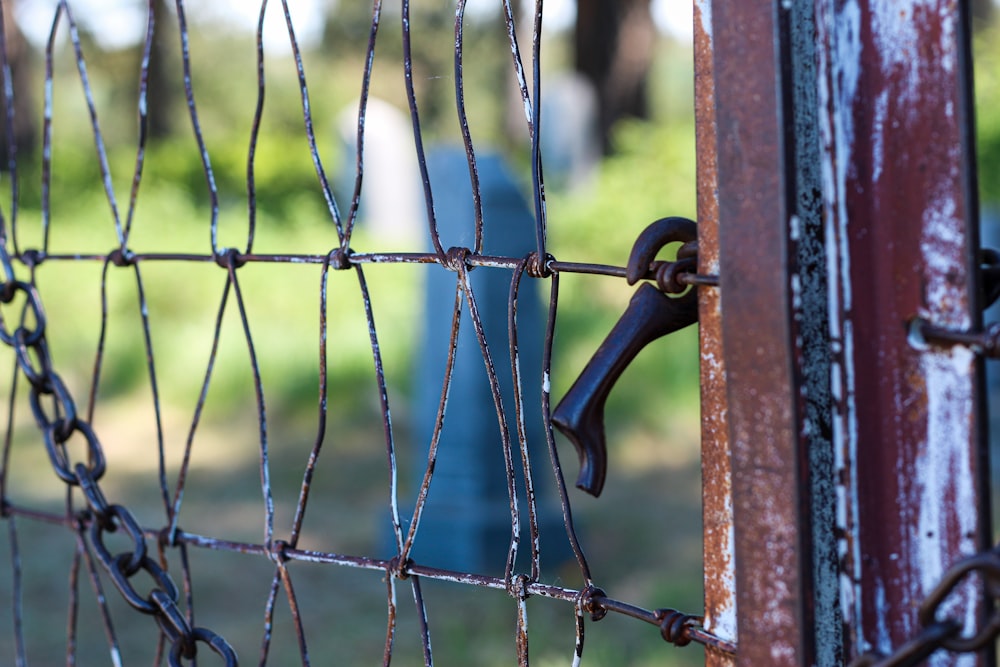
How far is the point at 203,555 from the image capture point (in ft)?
11.4

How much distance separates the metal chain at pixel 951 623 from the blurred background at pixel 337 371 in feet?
2.03

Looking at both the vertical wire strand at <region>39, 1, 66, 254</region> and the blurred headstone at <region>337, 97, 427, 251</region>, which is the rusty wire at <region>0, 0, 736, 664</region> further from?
the blurred headstone at <region>337, 97, 427, 251</region>

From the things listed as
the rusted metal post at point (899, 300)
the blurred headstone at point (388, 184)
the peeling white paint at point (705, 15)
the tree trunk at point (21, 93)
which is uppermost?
the tree trunk at point (21, 93)

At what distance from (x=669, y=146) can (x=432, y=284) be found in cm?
388

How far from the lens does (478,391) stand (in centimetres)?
309

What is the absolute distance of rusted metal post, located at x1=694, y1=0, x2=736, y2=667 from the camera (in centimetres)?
64

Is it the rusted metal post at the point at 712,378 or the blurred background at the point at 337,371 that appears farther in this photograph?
the blurred background at the point at 337,371

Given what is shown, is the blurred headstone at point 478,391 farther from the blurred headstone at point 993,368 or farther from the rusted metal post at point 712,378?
the blurred headstone at point 993,368

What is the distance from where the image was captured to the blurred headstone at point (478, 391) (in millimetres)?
3018

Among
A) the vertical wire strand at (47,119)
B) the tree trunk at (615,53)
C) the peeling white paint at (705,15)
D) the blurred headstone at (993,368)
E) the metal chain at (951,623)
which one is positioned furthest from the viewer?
the tree trunk at (615,53)

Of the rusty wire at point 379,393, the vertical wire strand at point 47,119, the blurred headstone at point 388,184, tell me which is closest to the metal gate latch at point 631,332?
the rusty wire at point 379,393

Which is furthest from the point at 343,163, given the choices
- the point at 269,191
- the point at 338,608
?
the point at 338,608

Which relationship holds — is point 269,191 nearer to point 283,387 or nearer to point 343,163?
point 343,163


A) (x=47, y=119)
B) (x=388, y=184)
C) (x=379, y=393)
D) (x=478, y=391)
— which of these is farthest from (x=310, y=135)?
(x=388, y=184)
